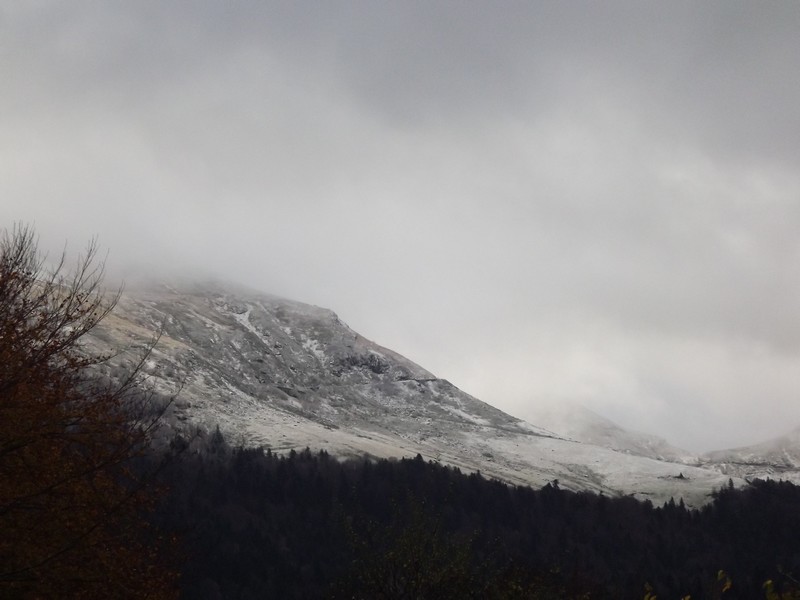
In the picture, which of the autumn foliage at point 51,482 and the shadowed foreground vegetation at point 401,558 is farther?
the shadowed foreground vegetation at point 401,558

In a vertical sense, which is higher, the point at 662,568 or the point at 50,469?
the point at 50,469

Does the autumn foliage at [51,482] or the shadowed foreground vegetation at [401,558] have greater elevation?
the autumn foliage at [51,482]

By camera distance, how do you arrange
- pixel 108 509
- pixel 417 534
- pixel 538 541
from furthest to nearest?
pixel 538 541 → pixel 417 534 → pixel 108 509

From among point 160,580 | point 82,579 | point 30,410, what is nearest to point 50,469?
point 30,410

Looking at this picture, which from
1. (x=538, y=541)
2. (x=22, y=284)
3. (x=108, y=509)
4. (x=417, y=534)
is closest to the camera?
(x=108, y=509)

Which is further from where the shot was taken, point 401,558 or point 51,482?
point 401,558

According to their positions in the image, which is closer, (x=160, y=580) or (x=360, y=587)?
(x=160, y=580)

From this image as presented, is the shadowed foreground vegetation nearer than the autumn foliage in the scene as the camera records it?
No

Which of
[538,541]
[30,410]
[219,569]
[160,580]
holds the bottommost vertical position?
[219,569]

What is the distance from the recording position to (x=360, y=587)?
38031 mm

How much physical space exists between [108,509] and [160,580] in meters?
4.51

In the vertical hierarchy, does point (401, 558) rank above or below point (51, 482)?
below

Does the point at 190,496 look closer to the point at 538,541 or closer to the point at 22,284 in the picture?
the point at 538,541

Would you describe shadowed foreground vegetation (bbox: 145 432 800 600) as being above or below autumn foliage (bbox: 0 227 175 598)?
below
